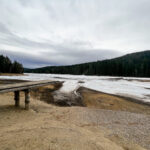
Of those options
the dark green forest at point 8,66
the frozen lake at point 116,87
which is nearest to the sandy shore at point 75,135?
the frozen lake at point 116,87

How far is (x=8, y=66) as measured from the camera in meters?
54.4

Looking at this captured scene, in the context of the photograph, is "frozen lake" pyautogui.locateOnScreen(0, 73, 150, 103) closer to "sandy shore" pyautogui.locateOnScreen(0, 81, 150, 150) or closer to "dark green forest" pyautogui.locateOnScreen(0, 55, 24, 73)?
"sandy shore" pyautogui.locateOnScreen(0, 81, 150, 150)

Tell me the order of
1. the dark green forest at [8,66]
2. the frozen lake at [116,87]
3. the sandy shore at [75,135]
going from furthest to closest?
the dark green forest at [8,66] → the frozen lake at [116,87] → the sandy shore at [75,135]

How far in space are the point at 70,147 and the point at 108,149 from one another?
1198 millimetres

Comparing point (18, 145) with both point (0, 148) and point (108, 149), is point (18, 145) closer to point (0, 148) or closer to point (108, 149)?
point (0, 148)

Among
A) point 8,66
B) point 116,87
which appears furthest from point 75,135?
point 8,66

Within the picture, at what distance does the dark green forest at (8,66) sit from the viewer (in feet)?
173

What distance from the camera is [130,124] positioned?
6016 millimetres

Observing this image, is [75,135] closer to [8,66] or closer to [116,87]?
[116,87]

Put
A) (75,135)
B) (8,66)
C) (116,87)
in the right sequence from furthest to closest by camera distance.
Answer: (8,66), (116,87), (75,135)

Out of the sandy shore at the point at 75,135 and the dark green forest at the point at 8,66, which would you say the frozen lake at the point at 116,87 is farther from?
the dark green forest at the point at 8,66

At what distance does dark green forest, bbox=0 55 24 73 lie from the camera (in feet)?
173

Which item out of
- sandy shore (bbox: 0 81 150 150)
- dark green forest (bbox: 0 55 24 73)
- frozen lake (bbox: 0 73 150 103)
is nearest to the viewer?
sandy shore (bbox: 0 81 150 150)

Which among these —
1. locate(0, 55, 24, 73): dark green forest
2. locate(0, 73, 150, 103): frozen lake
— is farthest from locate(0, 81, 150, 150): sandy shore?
locate(0, 55, 24, 73): dark green forest
